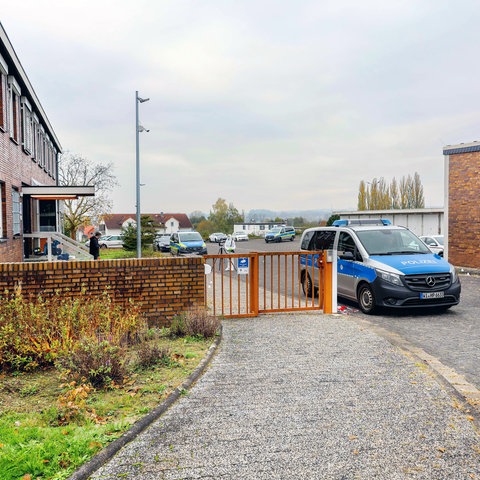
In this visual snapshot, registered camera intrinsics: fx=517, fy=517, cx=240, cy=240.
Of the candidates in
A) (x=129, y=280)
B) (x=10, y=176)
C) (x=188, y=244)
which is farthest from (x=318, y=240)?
(x=188, y=244)

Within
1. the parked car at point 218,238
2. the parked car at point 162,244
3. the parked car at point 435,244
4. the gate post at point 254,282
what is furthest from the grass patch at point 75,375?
the parked car at point 218,238

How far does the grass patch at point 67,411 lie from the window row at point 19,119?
1111 cm

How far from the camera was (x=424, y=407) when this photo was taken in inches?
189

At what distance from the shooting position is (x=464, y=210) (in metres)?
20.2

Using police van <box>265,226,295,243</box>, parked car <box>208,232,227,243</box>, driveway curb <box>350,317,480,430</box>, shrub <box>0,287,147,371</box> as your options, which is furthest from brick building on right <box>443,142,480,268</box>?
police van <box>265,226,295,243</box>

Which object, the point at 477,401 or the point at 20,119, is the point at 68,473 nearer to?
the point at 477,401

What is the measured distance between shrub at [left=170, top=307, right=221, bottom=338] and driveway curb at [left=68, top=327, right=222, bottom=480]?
4.84 feet

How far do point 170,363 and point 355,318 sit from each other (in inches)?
182

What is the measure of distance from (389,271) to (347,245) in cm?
167

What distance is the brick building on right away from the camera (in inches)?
778

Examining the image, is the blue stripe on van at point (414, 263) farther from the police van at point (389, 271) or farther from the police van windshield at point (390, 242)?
the police van windshield at point (390, 242)

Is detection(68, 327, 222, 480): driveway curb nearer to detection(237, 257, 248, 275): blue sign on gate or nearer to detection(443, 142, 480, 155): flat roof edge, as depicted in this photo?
detection(237, 257, 248, 275): blue sign on gate

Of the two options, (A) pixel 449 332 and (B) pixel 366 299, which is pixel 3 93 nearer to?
(B) pixel 366 299

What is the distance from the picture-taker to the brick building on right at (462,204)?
19750 mm
